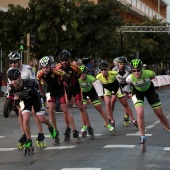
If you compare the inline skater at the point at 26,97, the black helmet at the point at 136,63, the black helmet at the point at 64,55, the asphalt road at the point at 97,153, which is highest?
the black helmet at the point at 64,55

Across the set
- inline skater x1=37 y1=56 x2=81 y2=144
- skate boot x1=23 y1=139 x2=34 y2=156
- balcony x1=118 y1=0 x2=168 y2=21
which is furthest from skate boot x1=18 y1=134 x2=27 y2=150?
balcony x1=118 y1=0 x2=168 y2=21

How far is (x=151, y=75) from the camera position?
42.8 feet

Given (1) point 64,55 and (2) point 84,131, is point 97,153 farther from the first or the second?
(2) point 84,131

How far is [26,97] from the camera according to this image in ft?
39.6

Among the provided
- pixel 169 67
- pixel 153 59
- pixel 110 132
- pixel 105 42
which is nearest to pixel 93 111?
pixel 110 132

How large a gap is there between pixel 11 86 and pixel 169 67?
76743mm

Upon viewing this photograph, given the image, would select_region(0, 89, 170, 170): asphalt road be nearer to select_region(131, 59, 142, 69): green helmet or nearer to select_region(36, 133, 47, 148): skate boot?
select_region(36, 133, 47, 148): skate boot

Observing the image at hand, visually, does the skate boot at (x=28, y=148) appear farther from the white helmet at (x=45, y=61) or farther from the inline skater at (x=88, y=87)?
the inline skater at (x=88, y=87)

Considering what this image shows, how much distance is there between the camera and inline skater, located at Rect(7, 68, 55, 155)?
11828mm

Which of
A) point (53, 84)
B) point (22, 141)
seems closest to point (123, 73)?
point (53, 84)

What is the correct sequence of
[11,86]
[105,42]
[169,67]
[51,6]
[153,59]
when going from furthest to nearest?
[169,67]
[153,59]
[105,42]
[51,6]
[11,86]

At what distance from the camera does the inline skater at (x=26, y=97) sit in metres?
11.8

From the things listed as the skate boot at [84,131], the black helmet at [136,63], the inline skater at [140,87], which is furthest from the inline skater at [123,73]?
the black helmet at [136,63]

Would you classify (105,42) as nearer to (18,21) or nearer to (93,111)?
(18,21)
